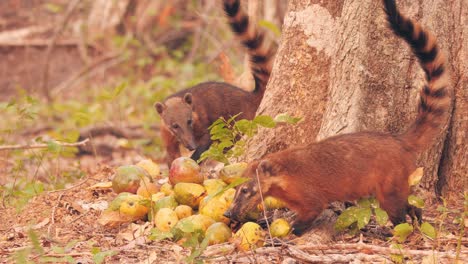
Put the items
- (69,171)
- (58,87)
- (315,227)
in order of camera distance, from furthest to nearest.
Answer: (58,87) → (69,171) → (315,227)

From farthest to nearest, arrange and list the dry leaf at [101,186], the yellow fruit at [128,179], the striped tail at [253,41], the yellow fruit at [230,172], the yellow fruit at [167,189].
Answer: the striped tail at [253,41] → the dry leaf at [101,186] → the yellow fruit at [128,179] → the yellow fruit at [167,189] → the yellow fruit at [230,172]

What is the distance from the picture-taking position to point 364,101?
5.68 m

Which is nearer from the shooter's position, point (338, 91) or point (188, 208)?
point (188, 208)

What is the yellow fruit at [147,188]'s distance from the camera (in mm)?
5705

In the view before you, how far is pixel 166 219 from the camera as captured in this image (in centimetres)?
512

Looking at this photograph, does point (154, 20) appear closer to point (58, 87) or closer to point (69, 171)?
point (58, 87)

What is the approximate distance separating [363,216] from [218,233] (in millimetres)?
950

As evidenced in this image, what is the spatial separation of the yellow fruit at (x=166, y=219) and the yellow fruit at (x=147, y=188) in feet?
1.61

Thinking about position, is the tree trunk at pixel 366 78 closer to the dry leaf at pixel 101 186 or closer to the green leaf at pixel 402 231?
the green leaf at pixel 402 231

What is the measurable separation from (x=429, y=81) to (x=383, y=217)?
1.12 meters

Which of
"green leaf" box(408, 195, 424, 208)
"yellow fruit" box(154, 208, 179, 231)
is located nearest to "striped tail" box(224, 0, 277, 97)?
"yellow fruit" box(154, 208, 179, 231)

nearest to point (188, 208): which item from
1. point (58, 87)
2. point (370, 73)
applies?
point (370, 73)

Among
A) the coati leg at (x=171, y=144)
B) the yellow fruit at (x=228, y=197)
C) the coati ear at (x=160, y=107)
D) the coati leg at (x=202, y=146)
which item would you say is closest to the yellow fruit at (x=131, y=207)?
A: the yellow fruit at (x=228, y=197)

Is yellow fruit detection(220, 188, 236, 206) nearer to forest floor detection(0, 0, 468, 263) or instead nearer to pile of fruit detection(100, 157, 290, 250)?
pile of fruit detection(100, 157, 290, 250)
